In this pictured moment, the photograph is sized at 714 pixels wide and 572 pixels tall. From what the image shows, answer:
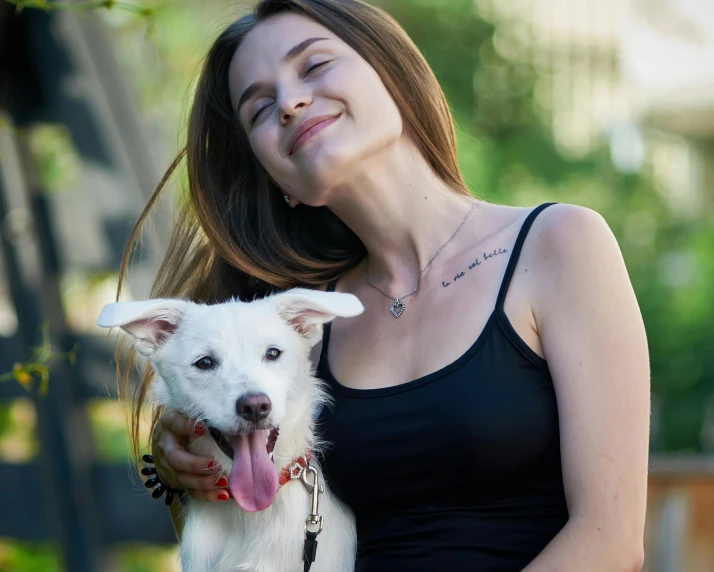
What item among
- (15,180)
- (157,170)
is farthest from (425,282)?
(15,180)

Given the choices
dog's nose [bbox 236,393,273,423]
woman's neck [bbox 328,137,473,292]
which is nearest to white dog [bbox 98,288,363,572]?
dog's nose [bbox 236,393,273,423]

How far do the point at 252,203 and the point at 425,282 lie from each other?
→ 67 centimetres

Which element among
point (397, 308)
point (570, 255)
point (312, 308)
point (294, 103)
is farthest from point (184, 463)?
point (570, 255)

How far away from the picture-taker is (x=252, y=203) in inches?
107

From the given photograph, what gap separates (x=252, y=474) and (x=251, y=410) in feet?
0.50

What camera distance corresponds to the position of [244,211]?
2.69 metres

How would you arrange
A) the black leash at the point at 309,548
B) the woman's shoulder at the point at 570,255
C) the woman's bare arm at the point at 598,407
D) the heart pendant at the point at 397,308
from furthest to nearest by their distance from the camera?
the heart pendant at the point at 397,308, the black leash at the point at 309,548, the woman's shoulder at the point at 570,255, the woman's bare arm at the point at 598,407

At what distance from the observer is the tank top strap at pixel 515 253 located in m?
2.07

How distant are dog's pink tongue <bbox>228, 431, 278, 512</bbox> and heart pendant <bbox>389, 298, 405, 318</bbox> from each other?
19.1 inches

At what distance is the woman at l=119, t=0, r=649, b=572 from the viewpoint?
195 cm

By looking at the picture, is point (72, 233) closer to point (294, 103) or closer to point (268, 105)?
point (268, 105)

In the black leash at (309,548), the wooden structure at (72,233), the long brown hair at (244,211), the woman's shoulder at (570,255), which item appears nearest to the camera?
the woman's shoulder at (570,255)

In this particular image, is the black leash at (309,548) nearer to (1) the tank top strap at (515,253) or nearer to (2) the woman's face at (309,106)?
(1) the tank top strap at (515,253)

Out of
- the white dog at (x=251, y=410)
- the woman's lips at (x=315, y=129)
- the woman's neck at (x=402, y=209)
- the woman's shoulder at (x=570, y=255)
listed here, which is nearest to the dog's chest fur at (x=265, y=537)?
the white dog at (x=251, y=410)
